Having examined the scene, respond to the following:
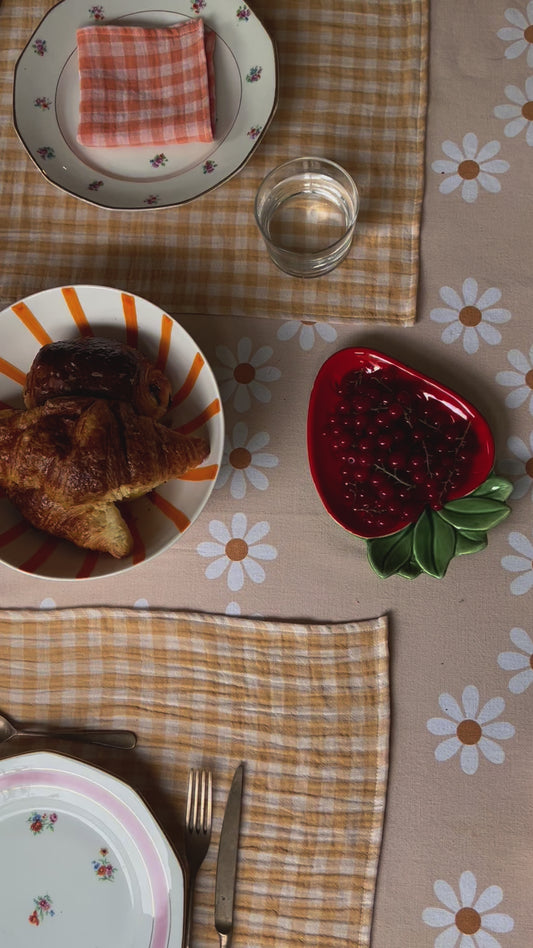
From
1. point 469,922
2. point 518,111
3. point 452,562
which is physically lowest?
point 469,922

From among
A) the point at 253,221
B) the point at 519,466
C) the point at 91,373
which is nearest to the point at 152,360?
the point at 91,373

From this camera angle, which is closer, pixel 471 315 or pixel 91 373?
pixel 91 373

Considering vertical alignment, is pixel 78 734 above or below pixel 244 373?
below

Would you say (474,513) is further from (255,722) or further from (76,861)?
(76,861)

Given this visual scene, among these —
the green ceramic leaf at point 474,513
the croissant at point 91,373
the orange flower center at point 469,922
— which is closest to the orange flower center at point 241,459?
the croissant at point 91,373

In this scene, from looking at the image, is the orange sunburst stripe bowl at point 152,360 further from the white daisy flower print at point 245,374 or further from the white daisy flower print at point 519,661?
the white daisy flower print at point 519,661
